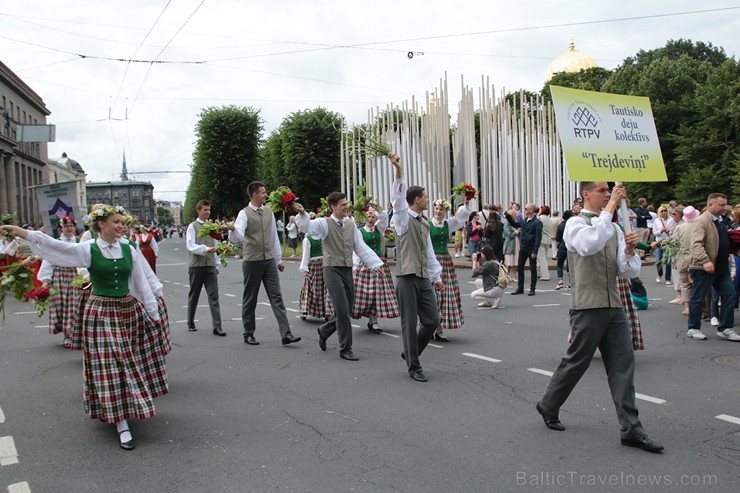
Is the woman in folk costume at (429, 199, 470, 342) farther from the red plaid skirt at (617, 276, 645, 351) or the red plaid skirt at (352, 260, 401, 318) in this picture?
the red plaid skirt at (617, 276, 645, 351)

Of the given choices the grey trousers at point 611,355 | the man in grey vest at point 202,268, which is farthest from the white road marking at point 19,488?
the man in grey vest at point 202,268

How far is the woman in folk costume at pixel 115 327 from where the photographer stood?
4.96 m

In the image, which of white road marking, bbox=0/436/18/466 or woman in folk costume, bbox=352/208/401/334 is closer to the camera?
white road marking, bbox=0/436/18/466

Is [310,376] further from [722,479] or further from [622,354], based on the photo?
[722,479]

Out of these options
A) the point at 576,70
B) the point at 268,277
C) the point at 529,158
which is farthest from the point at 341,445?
the point at 576,70

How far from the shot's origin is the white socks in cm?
486

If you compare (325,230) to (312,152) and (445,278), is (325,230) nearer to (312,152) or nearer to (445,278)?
(445,278)

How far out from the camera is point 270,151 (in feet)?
173

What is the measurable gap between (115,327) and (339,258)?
3.49 meters

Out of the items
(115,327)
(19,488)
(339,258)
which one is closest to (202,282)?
Result: (339,258)

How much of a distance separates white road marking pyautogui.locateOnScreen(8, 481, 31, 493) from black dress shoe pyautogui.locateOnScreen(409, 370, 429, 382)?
3.65 metres

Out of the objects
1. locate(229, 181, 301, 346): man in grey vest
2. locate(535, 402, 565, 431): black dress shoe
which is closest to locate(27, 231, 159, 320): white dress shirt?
locate(229, 181, 301, 346): man in grey vest

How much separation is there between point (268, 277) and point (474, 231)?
10454 mm

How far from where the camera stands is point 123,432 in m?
4.90
